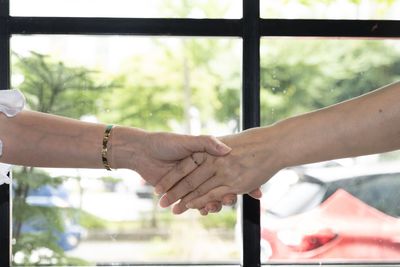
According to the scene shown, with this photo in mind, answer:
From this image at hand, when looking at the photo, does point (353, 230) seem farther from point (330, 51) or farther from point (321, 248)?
point (330, 51)

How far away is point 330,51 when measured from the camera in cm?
299

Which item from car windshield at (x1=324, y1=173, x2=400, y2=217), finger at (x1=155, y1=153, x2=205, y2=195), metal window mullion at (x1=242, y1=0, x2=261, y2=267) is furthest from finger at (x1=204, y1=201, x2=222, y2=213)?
car windshield at (x1=324, y1=173, x2=400, y2=217)

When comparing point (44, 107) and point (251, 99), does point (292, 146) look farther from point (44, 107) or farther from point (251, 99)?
point (44, 107)

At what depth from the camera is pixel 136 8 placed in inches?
115

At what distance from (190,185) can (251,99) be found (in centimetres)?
60

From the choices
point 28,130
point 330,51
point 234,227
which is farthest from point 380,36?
point 28,130

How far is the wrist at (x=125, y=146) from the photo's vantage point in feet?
7.56

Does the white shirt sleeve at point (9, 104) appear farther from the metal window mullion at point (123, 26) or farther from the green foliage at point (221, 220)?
the green foliage at point (221, 220)

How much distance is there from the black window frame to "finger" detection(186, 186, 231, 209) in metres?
0.54

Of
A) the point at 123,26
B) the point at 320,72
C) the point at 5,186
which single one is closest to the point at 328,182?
the point at 320,72

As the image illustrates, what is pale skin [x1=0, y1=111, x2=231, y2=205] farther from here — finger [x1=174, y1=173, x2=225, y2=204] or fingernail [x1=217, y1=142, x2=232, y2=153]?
finger [x1=174, y1=173, x2=225, y2=204]

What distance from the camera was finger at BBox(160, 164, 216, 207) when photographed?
2418mm

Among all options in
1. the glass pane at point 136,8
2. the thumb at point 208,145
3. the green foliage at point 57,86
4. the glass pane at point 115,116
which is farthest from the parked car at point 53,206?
the thumb at point 208,145

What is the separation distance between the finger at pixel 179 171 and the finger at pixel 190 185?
18 mm
